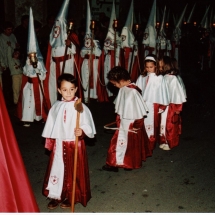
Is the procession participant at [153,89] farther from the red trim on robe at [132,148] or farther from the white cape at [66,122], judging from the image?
the white cape at [66,122]

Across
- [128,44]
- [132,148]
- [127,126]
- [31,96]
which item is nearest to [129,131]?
[127,126]

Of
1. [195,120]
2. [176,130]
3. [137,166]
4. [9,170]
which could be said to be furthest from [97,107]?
[9,170]

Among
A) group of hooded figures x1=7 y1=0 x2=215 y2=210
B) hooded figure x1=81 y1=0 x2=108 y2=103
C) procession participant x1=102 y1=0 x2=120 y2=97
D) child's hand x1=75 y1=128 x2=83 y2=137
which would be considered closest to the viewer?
child's hand x1=75 y1=128 x2=83 y2=137

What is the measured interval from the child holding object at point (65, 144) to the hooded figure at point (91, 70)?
16.2 ft

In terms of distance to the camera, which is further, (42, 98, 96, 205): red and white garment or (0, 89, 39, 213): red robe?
(42, 98, 96, 205): red and white garment

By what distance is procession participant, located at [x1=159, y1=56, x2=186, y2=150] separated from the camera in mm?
5727

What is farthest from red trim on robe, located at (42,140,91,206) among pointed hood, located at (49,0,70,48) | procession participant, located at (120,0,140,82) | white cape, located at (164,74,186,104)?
procession participant, located at (120,0,140,82)

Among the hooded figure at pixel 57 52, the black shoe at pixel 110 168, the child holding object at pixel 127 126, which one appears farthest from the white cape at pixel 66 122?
the hooded figure at pixel 57 52

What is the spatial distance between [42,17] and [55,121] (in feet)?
30.0

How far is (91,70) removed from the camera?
9.39m

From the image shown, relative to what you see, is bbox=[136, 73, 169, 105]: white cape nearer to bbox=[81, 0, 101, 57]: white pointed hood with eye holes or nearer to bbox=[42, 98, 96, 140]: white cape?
bbox=[42, 98, 96, 140]: white cape

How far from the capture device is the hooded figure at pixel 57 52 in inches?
299

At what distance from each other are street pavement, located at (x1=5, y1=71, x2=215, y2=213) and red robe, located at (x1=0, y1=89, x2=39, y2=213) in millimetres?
1648

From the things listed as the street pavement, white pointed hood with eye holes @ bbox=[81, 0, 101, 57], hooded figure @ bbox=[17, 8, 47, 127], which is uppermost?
white pointed hood with eye holes @ bbox=[81, 0, 101, 57]
